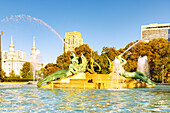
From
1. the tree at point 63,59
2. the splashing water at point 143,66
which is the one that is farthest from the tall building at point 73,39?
the splashing water at point 143,66

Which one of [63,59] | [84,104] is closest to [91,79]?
[84,104]

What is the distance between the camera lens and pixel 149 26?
12494 centimetres

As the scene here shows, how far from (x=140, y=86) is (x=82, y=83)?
6.94m

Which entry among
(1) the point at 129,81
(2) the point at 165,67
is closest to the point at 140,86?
(1) the point at 129,81

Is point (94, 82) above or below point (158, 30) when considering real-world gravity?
below

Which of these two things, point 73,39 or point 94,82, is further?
point 73,39

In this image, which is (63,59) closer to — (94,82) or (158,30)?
(94,82)

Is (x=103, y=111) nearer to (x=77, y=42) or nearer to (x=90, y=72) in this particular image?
(x=90, y=72)


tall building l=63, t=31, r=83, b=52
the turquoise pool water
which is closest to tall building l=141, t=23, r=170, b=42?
tall building l=63, t=31, r=83, b=52

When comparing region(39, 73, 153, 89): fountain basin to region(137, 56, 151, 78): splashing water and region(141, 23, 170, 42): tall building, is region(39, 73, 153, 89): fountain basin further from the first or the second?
region(141, 23, 170, 42): tall building

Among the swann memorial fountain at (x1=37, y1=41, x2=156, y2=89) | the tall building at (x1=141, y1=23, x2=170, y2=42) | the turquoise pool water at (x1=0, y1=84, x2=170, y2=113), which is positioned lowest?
the turquoise pool water at (x1=0, y1=84, x2=170, y2=113)

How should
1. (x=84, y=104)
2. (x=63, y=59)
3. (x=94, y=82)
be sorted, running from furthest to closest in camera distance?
(x=63, y=59)
(x=94, y=82)
(x=84, y=104)

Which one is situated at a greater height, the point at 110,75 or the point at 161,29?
the point at 161,29

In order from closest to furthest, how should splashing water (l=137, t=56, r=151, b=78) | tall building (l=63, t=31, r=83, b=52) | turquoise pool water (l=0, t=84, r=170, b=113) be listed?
turquoise pool water (l=0, t=84, r=170, b=113) → splashing water (l=137, t=56, r=151, b=78) → tall building (l=63, t=31, r=83, b=52)
